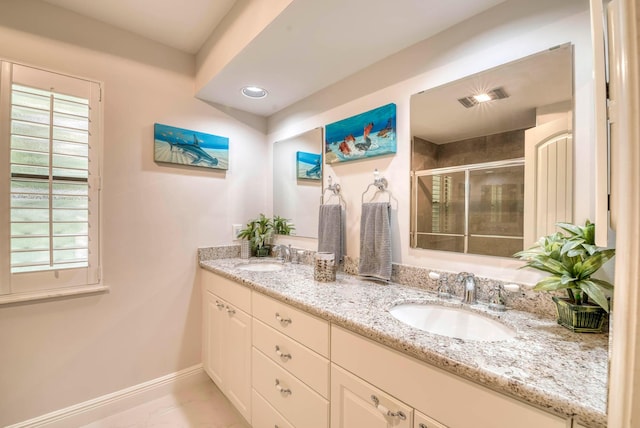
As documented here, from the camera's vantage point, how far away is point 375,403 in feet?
2.81

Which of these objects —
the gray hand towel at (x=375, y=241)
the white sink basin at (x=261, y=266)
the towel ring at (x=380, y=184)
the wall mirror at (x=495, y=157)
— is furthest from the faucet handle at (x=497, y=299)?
the white sink basin at (x=261, y=266)

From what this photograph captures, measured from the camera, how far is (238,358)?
61.7 inches

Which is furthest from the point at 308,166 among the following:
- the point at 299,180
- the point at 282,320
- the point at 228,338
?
the point at 228,338

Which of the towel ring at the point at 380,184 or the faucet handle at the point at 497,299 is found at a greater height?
the towel ring at the point at 380,184

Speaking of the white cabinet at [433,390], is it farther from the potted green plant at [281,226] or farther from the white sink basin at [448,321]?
the potted green plant at [281,226]

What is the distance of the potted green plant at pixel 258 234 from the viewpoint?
217 centimetres

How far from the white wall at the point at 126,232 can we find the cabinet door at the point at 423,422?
1742mm

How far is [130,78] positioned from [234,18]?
82 centimetres

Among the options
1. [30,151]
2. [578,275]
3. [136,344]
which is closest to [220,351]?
[136,344]

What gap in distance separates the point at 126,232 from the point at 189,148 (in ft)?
2.29

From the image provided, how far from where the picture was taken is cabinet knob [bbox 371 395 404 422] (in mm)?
792

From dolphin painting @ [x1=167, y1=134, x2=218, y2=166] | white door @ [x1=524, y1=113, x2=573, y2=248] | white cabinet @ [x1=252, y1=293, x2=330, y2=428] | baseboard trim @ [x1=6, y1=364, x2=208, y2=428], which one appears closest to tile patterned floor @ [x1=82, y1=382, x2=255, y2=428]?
baseboard trim @ [x1=6, y1=364, x2=208, y2=428]

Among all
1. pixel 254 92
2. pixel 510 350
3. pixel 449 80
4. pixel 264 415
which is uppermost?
pixel 254 92

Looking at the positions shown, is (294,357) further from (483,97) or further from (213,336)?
(483,97)
